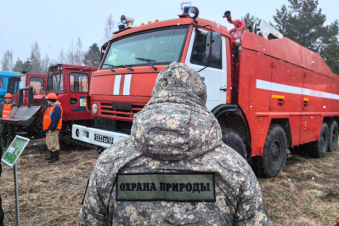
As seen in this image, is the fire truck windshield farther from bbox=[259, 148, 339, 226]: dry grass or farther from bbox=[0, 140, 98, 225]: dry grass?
bbox=[259, 148, 339, 226]: dry grass

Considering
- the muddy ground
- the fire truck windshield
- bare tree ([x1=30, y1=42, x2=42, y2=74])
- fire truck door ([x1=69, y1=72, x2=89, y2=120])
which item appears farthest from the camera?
bare tree ([x1=30, y1=42, x2=42, y2=74])

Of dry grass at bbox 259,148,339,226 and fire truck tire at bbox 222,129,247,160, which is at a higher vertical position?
fire truck tire at bbox 222,129,247,160

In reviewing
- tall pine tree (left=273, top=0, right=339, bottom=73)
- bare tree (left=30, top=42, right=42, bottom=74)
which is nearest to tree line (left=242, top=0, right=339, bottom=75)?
tall pine tree (left=273, top=0, right=339, bottom=73)

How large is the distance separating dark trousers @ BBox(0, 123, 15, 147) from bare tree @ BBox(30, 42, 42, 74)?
40756 millimetres

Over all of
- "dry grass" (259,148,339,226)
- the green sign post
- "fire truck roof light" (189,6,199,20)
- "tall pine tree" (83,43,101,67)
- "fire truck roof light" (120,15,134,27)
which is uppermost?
"tall pine tree" (83,43,101,67)

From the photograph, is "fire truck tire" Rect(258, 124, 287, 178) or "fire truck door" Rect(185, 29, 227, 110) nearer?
"fire truck door" Rect(185, 29, 227, 110)

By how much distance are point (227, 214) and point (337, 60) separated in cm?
1781

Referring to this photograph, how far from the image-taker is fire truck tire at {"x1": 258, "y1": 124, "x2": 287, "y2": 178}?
445cm

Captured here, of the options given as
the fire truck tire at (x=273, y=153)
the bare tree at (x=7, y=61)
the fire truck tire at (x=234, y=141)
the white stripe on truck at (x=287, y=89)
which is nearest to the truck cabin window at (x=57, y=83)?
Answer: the fire truck tire at (x=234, y=141)

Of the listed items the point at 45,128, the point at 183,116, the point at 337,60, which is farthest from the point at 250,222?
the point at 337,60

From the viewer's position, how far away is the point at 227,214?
3.79 ft

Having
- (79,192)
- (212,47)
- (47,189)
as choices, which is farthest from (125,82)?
(47,189)

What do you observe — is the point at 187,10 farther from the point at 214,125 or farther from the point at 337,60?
the point at 337,60

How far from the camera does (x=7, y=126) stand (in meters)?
7.58
